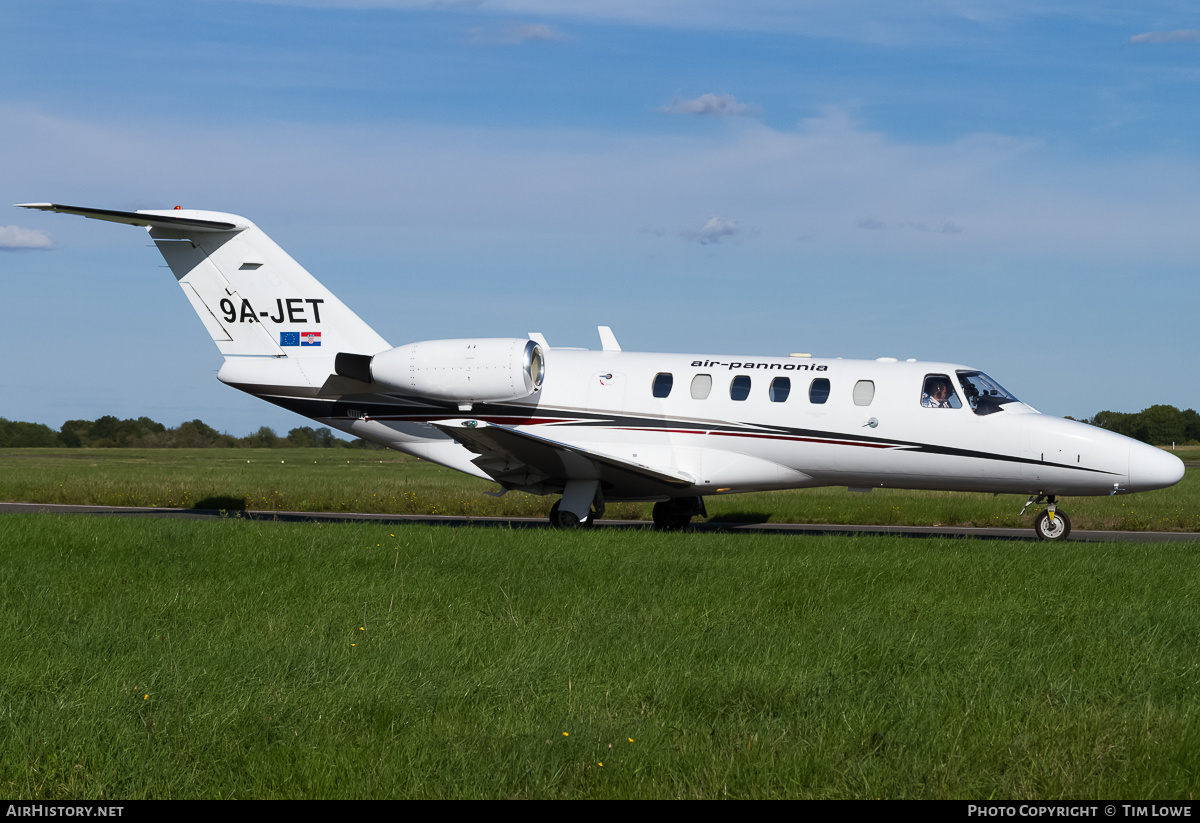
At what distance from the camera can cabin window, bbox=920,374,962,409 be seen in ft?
55.0

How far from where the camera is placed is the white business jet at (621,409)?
1659cm

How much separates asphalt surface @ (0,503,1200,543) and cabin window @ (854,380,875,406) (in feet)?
10.5

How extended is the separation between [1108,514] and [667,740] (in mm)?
21654

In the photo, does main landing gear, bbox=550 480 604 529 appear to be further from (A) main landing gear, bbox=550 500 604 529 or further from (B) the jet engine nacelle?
(B) the jet engine nacelle

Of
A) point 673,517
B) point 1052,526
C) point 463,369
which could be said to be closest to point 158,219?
point 463,369

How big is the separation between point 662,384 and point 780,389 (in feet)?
6.62

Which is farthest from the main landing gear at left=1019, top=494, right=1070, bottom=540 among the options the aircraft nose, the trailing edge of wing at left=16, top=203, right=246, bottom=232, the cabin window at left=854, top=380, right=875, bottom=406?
the trailing edge of wing at left=16, top=203, right=246, bottom=232

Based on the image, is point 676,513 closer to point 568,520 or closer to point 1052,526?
point 568,520

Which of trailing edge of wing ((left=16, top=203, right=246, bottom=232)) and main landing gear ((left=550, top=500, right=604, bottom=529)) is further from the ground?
trailing edge of wing ((left=16, top=203, right=246, bottom=232))

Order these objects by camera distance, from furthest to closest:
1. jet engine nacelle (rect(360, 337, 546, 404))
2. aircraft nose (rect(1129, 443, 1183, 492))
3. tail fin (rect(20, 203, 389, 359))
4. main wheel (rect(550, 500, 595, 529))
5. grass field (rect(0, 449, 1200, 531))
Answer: grass field (rect(0, 449, 1200, 531)) → tail fin (rect(20, 203, 389, 359)) → main wheel (rect(550, 500, 595, 529)) → jet engine nacelle (rect(360, 337, 546, 404)) → aircraft nose (rect(1129, 443, 1183, 492))

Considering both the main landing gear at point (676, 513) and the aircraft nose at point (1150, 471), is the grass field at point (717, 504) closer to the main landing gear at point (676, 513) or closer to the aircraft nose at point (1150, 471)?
the main landing gear at point (676, 513)

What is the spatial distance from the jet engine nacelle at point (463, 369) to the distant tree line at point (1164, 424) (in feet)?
326
